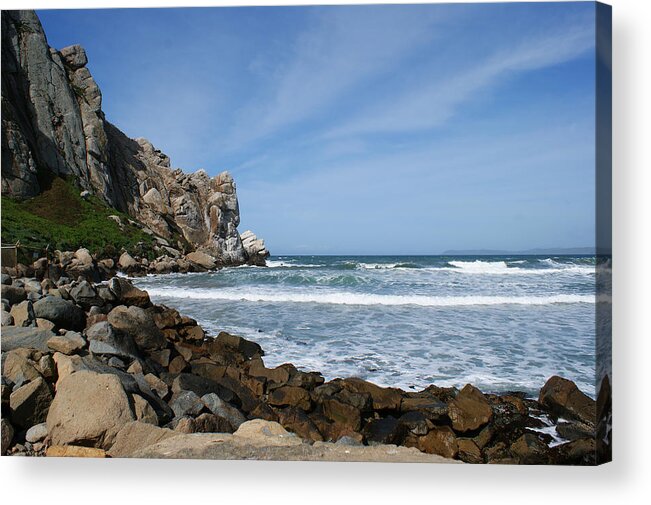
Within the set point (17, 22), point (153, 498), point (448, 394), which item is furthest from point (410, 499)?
point (17, 22)

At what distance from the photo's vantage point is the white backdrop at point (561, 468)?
294 centimetres

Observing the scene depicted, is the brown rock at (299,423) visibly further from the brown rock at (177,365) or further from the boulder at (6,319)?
the boulder at (6,319)

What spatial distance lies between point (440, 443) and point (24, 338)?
3.54m

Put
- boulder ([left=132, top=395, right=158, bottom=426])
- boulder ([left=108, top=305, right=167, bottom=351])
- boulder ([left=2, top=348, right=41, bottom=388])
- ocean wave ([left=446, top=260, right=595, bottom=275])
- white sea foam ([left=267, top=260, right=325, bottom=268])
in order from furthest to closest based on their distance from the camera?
white sea foam ([left=267, top=260, right=325, bottom=268]) → ocean wave ([left=446, top=260, right=595, bottom=275]) → boulder ([left=108, top=305, right=167, bottom=351]) → boulder ([left=2, top=348, right=41, bottom=388]) → boulder ([left=132, top=395, right=158, bottom=426])

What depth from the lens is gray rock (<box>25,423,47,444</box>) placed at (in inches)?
121

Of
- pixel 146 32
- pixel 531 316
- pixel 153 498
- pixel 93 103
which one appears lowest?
pixel 153 498

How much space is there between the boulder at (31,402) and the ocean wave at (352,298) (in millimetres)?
1561

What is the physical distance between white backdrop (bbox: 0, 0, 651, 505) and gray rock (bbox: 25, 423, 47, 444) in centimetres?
21

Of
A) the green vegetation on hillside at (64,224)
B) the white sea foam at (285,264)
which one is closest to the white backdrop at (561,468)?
the green vegetation on hillside at (64,224)

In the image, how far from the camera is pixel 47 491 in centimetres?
303

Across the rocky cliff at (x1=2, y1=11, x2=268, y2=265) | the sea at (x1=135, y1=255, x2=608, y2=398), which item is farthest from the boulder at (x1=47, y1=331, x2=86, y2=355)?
the rocky cliff at (x1=2, y1=11, x2=268, y2=265)

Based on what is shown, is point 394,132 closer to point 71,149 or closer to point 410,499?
point 410,499

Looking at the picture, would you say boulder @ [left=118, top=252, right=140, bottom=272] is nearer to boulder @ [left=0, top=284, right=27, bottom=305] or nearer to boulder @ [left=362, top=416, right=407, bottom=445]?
boulder @ [left=0, top=284, right=27, bottom=305]

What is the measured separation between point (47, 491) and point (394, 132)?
4116 millimetres
